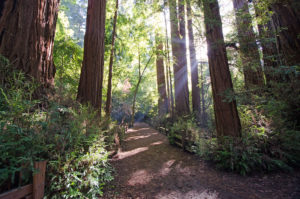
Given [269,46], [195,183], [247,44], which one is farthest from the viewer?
[269,46]

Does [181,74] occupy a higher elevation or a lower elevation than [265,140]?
higher

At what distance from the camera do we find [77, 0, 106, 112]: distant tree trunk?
19.3ft

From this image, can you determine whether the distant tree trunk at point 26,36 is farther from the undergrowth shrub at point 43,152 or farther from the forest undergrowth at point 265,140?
the forest undergrowth at point 265,140

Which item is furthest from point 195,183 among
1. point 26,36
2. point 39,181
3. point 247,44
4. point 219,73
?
point 26,36

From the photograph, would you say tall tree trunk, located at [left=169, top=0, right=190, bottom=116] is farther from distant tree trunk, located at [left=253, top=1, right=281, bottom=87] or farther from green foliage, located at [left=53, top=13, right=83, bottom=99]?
green foliage, located at [left=53, top=13, right=83, bottom=99]

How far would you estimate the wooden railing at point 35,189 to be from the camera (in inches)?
71.1

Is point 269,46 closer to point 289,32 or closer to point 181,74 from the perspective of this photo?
point 289,32

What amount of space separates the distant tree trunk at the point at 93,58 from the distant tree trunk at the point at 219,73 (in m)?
4.27

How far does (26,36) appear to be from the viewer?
3881 millimetres

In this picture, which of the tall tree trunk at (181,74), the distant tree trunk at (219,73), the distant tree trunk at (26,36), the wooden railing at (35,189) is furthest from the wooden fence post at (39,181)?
the tall tree trunk at (181,74)

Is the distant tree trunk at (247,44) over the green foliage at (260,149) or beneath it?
over

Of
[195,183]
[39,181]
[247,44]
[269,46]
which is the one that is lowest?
[195,183]

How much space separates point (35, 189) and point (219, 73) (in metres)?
5.12

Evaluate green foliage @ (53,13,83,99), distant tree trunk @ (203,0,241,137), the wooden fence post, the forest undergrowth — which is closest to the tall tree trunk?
distant tree trunk @ (203,0,241,137)
